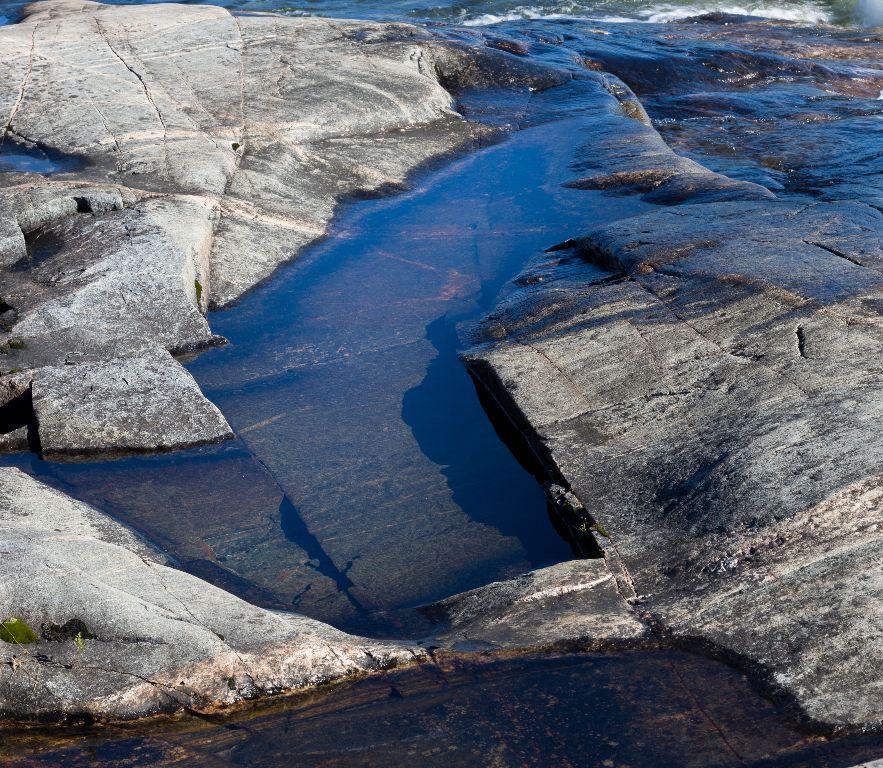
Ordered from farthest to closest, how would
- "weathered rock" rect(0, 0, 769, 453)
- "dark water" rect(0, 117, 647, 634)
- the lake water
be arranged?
"weathered rock" rect(0, 0, 769, 453) → "dark water" rect(0, 117, 647, 634) → the lake water

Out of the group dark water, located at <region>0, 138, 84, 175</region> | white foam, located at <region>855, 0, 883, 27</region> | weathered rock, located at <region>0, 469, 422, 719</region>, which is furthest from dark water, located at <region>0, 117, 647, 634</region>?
white foam, located at <region>855, 0, 883, 27</region>

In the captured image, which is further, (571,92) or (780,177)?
(571,92)

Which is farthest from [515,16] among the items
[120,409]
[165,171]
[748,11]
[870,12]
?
[120,409]

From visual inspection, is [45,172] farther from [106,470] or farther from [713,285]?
[713,285]

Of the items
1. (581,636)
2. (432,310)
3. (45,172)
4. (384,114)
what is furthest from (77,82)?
(581,636)

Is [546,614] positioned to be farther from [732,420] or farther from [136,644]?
[136,644]

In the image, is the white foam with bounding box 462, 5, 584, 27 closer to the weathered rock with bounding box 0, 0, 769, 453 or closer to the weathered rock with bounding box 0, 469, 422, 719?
the weathered rock with bounding box 0, 0, 769, 453
